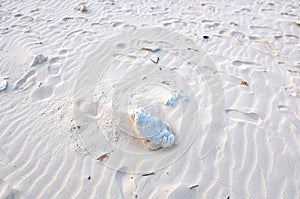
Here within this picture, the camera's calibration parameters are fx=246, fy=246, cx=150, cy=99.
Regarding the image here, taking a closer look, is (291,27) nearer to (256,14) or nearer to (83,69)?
(256,14)

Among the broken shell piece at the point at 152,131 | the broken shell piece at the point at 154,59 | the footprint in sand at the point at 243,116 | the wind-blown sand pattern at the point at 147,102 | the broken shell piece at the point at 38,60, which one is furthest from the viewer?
the broken shell piece at the point at 154,59

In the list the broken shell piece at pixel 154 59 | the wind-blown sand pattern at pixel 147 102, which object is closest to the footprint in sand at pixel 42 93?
the wind-blown sand pattern at pixel 147 102

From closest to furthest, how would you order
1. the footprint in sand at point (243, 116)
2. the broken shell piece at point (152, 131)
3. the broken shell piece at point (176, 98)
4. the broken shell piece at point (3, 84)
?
the broken shell piece at point (152, 131) → the footprint in sand at point (243, 116) → the broken shell piece at point (176, 98) → the broken shell piece at point (3, 84)

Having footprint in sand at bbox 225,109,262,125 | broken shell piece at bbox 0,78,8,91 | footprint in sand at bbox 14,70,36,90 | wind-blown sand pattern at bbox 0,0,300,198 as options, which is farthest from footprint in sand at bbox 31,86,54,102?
footprint in sand at bbox 225,109,262,125

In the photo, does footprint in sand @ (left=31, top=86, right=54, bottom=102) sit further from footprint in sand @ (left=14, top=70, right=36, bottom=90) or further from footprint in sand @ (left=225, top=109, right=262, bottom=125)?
footprint in sand @ (left=225, top=109, right=262, bottom=125)

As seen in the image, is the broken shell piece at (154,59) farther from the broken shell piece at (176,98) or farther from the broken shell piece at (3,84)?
the broken shell piece at (3,84)

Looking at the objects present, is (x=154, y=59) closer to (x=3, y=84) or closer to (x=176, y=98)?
(x=176, y=98)

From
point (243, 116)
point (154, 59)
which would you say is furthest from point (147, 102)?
point (243, 116)
